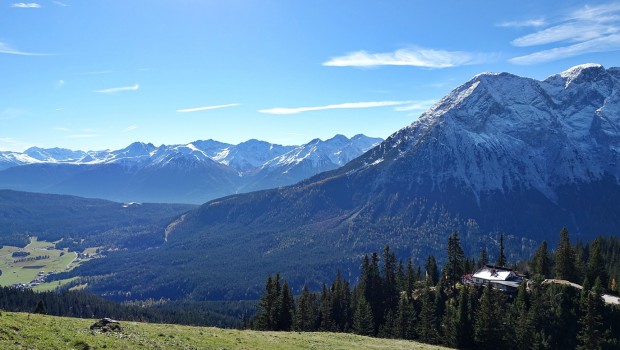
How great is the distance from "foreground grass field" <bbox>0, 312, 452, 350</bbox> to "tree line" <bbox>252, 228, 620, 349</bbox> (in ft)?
116

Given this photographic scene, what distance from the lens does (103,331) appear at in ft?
163

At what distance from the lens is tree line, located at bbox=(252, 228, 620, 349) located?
95750mm

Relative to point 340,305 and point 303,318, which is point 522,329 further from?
point 340,305

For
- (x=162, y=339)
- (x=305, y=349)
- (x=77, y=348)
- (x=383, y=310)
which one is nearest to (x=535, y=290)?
(x=383, y=310)

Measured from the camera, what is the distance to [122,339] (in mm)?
47438

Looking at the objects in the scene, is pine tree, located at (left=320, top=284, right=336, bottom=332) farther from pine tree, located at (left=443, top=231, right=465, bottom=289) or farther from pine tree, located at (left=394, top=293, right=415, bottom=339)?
pine tree, located at (left=443, top=231, right=465, bottom=289)

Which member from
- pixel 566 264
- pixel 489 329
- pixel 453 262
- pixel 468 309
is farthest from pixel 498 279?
pixel 489 329

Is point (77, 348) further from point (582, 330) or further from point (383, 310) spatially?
point (383, 310)

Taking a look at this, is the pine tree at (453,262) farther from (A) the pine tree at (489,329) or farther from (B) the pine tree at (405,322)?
(A) the pine tree at (489,329)

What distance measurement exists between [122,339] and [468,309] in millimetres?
79701

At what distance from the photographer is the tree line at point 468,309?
95.8 metres

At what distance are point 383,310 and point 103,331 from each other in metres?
103

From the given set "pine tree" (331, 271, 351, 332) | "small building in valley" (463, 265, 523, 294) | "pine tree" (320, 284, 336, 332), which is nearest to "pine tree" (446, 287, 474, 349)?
"small building in valley" (463, 265, 523, 294)

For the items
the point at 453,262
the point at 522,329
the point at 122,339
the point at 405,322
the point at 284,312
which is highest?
the point at 122,339
